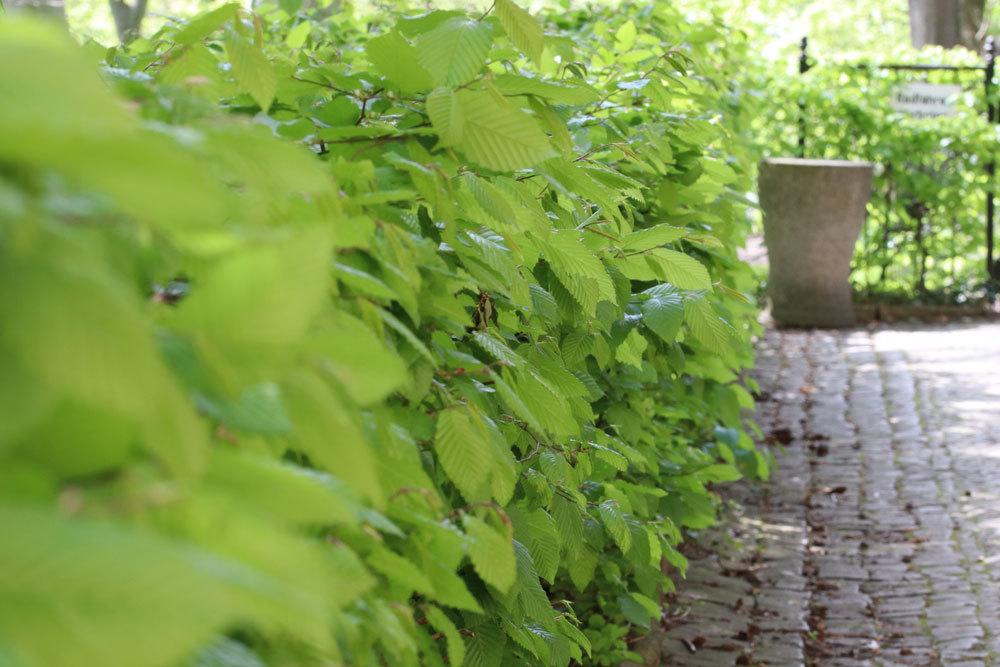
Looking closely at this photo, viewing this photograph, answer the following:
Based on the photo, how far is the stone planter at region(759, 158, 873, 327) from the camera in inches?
427

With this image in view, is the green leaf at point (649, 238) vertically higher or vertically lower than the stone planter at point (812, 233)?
higher

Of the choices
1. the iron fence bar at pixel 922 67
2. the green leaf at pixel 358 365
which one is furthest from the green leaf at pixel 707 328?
the iron fence bar at pixel 922 67

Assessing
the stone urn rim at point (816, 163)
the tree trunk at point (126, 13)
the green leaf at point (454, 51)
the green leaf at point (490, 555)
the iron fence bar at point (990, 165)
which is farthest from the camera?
the tree trunk at point (126, 13)

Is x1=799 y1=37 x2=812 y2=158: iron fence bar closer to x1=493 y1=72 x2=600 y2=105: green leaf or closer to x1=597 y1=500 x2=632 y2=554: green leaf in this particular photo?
x1=597 y1=500 x2=632 y2=554: green leaf

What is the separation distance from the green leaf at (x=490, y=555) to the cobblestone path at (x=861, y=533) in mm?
3179

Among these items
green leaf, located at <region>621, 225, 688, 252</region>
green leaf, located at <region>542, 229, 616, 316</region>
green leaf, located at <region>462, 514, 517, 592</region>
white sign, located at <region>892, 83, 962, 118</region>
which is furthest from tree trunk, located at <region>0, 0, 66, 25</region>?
white sign, located at <region>892, 83, 962, 118</region>

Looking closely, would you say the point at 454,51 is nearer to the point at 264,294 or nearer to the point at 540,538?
the point at 540,538

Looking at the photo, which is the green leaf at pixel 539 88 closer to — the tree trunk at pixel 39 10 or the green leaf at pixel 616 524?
the tree trunk at pixel 39 10

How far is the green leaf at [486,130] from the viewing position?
1853 millimetres

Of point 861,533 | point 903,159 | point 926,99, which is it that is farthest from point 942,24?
point 861,533

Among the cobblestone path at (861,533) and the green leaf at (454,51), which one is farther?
A: the cobblestone path at (861,533)

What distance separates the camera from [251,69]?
192 centimetres

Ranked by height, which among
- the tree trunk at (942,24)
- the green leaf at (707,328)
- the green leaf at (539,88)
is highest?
the green leaf at (539,88)

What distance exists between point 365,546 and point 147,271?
1.73 feet
